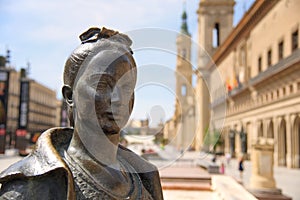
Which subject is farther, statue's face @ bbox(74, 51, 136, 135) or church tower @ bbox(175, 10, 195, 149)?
church tower @ bbox(175, 10, 195, 149)

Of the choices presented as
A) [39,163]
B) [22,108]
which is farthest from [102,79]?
[22,108]

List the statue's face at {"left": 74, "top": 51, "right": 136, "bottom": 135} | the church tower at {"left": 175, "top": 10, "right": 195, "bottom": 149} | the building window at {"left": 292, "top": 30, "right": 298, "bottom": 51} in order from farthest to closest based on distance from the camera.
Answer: the building window at {"left": 292, "top": 30, "right": 298, "bottom": 51}
the church tower at {"left": 175, "top": 10, "right": 195, "bottom": 149}
the statue's face at {"left": 74, "top": 51, "right": 136, "bottom": 135}

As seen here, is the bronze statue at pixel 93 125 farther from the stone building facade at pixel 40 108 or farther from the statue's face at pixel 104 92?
the stone building facade at pixel 40 108

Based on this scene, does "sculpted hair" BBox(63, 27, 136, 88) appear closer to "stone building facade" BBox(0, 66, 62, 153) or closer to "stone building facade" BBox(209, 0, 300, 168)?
"stone building facade" BBox(0, 66, 62, 153)

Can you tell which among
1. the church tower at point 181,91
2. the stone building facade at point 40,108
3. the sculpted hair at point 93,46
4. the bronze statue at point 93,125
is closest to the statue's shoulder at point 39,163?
the bronze statue at point 93,125

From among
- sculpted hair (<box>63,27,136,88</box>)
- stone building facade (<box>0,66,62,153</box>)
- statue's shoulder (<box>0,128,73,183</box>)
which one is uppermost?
stone building facade (<box>0,66,62,153</box>)

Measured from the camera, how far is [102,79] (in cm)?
213

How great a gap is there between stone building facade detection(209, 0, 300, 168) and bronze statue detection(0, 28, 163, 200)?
18965 millimetres

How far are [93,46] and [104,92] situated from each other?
0.26m

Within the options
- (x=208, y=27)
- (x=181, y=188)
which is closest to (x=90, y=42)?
(x=181, y=188)

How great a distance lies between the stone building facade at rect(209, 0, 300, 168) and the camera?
30.6 m

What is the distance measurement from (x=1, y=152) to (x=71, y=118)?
33276 millimetres

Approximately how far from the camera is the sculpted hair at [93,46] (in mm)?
2201

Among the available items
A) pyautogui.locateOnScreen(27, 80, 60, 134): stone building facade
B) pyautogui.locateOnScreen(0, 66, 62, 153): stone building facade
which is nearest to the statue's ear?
pyautogui.locateOnScreen(0, 66, 62, 153): stone building facade
